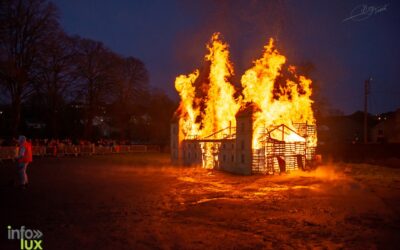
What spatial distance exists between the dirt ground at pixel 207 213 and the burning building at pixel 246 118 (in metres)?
3.96

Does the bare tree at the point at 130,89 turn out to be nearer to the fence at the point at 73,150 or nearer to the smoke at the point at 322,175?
the fence at the point at 73,150

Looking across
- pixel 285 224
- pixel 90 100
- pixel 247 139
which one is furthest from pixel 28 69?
pixel 285 224

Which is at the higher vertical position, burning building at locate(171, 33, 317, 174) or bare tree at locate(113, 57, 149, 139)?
bare tree at locate(113, 57, 149, 139)

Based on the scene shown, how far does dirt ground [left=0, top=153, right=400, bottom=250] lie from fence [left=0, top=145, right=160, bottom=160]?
14751mm

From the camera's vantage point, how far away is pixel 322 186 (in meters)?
17.5

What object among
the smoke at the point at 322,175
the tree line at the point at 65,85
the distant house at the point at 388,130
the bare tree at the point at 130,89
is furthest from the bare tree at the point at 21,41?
the distant house at the point at 388,130

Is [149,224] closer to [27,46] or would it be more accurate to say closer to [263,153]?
[263,153]

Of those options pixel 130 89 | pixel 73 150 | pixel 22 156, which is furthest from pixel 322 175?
pixel 130 89

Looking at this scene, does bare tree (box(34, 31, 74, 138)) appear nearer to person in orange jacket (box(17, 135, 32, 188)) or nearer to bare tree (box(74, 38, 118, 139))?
bare tree (box(74, 38, 118, 139))

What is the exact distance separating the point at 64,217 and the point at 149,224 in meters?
2.59

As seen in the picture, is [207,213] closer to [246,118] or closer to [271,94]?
[246,118]

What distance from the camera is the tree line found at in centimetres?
3550

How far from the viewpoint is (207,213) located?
11.8 m
